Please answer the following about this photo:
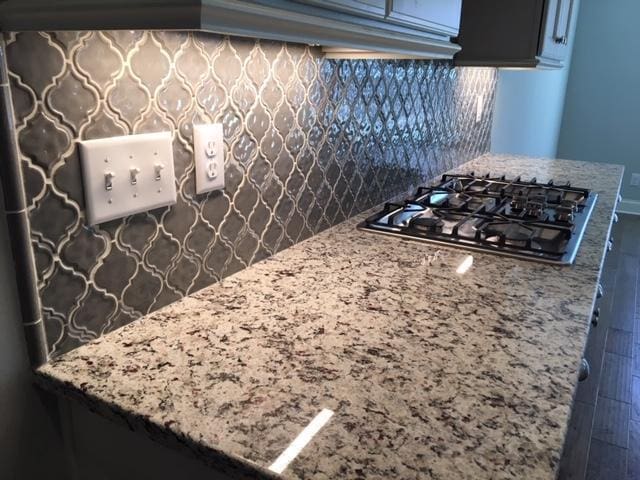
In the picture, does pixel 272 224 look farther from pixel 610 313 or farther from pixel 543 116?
pixel 543 116

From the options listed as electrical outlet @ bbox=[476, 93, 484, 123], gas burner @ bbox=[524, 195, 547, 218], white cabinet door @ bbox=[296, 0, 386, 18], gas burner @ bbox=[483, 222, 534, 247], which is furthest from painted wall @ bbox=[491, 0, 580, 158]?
white cabinet door @ bbox=[296, 0, 386, 18]

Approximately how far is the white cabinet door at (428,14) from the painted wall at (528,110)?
1.69 m

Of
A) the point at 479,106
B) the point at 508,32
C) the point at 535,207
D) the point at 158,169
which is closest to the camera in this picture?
the point at 158,169

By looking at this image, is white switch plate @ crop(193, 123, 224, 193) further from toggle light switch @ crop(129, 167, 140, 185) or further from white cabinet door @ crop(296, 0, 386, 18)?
white cabinet door @ crop(296, 0, 386, 18)

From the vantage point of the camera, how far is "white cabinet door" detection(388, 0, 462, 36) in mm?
873

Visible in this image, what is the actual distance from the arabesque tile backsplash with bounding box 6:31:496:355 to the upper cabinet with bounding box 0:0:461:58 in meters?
0.10

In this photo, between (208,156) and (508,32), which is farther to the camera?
(508,32)

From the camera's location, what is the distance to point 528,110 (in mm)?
3602

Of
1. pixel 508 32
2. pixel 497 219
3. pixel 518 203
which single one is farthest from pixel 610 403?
pixel 508 32

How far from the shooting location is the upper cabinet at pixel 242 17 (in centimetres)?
49

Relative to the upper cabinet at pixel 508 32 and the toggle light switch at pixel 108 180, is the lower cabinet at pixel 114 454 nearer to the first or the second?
the toggle light switch at pixel 108 180

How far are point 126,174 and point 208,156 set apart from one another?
0.18 metres

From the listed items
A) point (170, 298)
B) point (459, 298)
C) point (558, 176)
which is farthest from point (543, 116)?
point (170, 298)

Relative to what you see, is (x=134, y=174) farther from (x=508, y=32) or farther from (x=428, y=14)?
(x=508, y=32)
